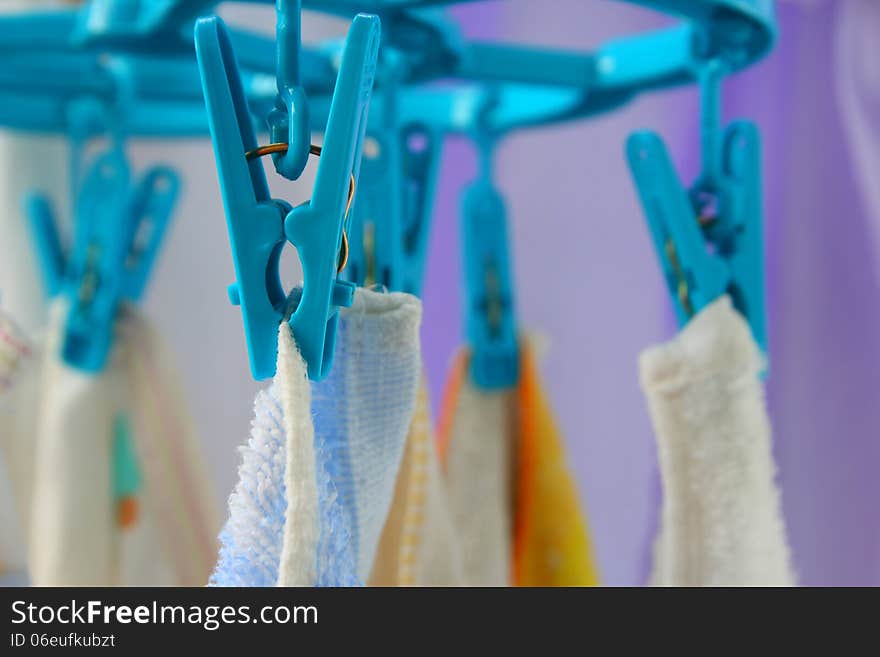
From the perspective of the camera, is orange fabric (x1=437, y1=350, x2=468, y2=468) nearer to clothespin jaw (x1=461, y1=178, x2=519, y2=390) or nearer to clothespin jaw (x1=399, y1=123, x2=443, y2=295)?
clothespin jaw (x1=461, y1=178, x2=519, y2=390)

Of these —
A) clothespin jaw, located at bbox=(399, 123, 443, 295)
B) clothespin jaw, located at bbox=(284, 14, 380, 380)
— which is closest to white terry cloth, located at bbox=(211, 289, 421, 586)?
clothespin jaw, located at bbox=(284, 14, 380, 380)

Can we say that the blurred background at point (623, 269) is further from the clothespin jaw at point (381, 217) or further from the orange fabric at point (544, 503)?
the clothespin jaw at point (381, 217)

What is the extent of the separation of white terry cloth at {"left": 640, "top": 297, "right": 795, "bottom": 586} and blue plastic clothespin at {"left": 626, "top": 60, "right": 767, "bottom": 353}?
0.04ft

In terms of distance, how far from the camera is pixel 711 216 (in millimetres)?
414

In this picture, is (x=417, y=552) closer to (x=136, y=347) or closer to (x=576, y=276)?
(x=136, y=347)

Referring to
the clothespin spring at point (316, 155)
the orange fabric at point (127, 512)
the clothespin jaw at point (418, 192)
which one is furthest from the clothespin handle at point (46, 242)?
the clothespin spring at point (316, 155)

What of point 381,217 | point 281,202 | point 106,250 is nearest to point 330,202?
point 281,202

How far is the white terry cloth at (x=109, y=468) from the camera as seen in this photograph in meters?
0.51

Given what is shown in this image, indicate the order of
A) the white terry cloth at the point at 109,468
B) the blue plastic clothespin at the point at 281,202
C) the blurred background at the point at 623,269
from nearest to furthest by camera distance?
the blue plastic clothespin at the point at 281,202 → the white terry cloth at the point at 109,468 → the blurred background at the point at 623,269

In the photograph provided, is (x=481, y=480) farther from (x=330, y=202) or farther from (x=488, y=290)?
(x=330, y=202)

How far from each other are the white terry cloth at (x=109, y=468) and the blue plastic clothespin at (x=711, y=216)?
11.2 inches

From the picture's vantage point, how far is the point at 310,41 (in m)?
0.75

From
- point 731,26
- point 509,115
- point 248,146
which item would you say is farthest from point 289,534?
point 509,115
